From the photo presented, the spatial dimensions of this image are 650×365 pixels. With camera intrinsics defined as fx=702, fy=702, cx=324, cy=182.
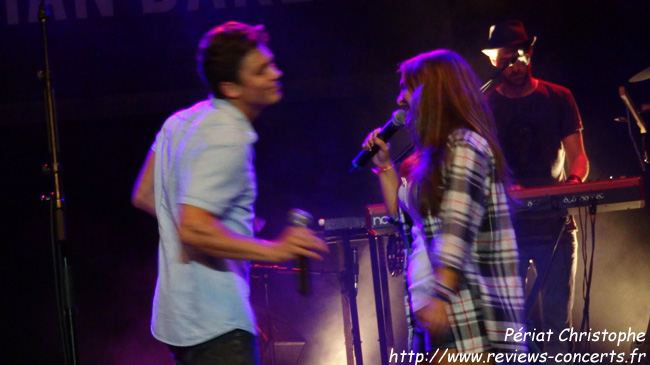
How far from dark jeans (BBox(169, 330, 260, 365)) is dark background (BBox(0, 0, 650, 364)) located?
3.36 m

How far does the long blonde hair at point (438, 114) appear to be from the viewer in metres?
2.27

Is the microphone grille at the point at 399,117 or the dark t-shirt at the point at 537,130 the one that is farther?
the dark t-shirt at the point at 537,130

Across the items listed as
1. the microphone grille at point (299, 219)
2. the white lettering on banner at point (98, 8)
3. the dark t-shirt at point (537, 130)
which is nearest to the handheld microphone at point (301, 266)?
the microphone grille at point (299, 219)

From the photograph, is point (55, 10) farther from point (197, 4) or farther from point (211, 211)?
point (211, 211)

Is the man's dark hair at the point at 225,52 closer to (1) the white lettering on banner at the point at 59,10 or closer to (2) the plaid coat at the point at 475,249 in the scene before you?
(2) the plaid coat at the point at 475,249

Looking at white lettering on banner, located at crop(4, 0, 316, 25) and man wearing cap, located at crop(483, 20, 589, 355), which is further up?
white lettering on banner, located at crop(4, 0, 316, 25)

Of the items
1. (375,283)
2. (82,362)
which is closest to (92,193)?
(82,362)

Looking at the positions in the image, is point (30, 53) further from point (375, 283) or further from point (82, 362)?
point (375, 283)

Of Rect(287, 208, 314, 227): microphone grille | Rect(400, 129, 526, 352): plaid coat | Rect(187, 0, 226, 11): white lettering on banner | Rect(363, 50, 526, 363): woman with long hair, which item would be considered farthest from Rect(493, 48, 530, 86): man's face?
Rect(287, 208, 314, 227): microphone grille

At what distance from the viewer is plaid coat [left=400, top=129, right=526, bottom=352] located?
6.95ft

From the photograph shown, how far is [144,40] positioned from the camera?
17.1 feet

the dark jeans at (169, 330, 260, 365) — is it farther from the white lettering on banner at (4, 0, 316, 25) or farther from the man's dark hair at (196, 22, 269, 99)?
the white lettering on banner at (4, 0, 316, 25)

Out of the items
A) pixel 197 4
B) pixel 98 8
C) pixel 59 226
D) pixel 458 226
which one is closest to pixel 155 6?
pixel 197 4

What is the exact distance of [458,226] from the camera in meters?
2.13
